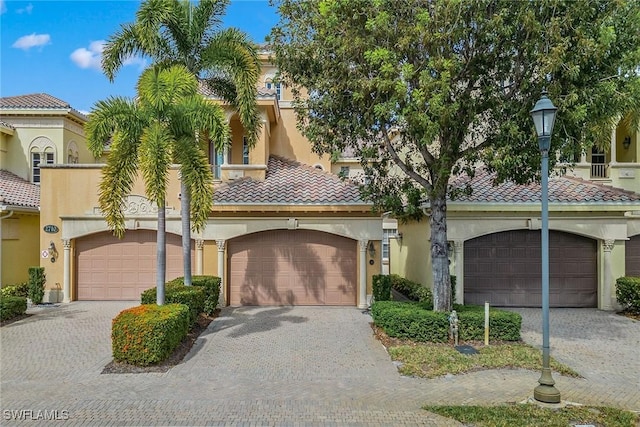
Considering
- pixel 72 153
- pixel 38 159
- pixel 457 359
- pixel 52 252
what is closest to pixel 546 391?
pixel 457 359

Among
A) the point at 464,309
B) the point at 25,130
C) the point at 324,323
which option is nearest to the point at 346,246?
the point at 324,323

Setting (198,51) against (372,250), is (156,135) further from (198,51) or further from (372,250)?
(372,250)

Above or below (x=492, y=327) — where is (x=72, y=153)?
above

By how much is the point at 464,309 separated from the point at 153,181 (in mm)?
7895

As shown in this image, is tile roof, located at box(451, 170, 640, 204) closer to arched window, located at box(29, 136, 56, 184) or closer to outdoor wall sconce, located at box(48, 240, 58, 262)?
outdoor wall sconce, located at box(48, 240, 58, 262)

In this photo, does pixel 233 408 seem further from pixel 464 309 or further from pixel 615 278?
pixel 615 278

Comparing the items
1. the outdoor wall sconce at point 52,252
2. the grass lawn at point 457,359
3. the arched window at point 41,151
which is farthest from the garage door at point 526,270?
the arched window at point 41,151

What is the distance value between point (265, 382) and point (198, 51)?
9028 mm

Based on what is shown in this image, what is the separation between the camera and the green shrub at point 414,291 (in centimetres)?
1232

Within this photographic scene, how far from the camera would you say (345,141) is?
10281mm

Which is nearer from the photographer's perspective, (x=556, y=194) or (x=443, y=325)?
(x=443, y=325)

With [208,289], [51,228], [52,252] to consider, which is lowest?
[208,289]

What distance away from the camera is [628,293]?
41.9ft

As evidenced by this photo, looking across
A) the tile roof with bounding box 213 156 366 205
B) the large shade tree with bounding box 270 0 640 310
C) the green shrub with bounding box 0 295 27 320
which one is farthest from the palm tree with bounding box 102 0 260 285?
the green shrub with bounding box 0 295 27 320
